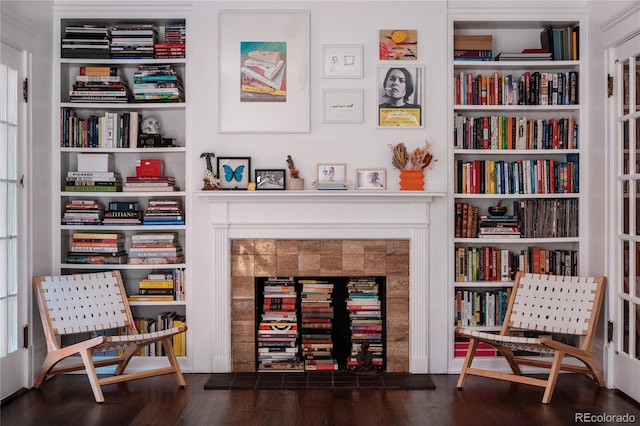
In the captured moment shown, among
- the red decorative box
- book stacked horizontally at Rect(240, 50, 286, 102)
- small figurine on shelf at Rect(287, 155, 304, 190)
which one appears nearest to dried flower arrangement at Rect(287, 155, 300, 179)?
small figurine on shelf at Rect(287, 155, 304, 190)

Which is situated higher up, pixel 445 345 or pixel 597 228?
pixel 597 228

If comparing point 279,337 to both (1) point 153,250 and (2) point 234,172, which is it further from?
(2) point 234,172

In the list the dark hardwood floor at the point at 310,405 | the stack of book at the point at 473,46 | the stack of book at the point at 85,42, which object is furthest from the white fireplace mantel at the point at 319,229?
the stack of book at the point at 85,42

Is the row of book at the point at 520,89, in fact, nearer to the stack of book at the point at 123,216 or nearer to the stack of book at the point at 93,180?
the stack of book at the point at 123,216

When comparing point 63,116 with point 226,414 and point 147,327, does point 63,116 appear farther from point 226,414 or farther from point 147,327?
point 226,414

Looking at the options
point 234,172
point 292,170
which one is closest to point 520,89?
point 292,170

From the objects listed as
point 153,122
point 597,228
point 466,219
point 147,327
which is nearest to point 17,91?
point 153,122

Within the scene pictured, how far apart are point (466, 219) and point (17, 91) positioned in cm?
316

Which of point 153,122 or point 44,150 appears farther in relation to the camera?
point 153,122

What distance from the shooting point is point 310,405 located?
13.0 ft

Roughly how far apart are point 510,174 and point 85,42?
3204mm

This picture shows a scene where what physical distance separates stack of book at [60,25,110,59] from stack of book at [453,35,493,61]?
2.53 metres

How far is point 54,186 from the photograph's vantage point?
188 inches

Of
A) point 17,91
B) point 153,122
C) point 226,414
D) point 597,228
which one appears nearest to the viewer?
point 226,414
